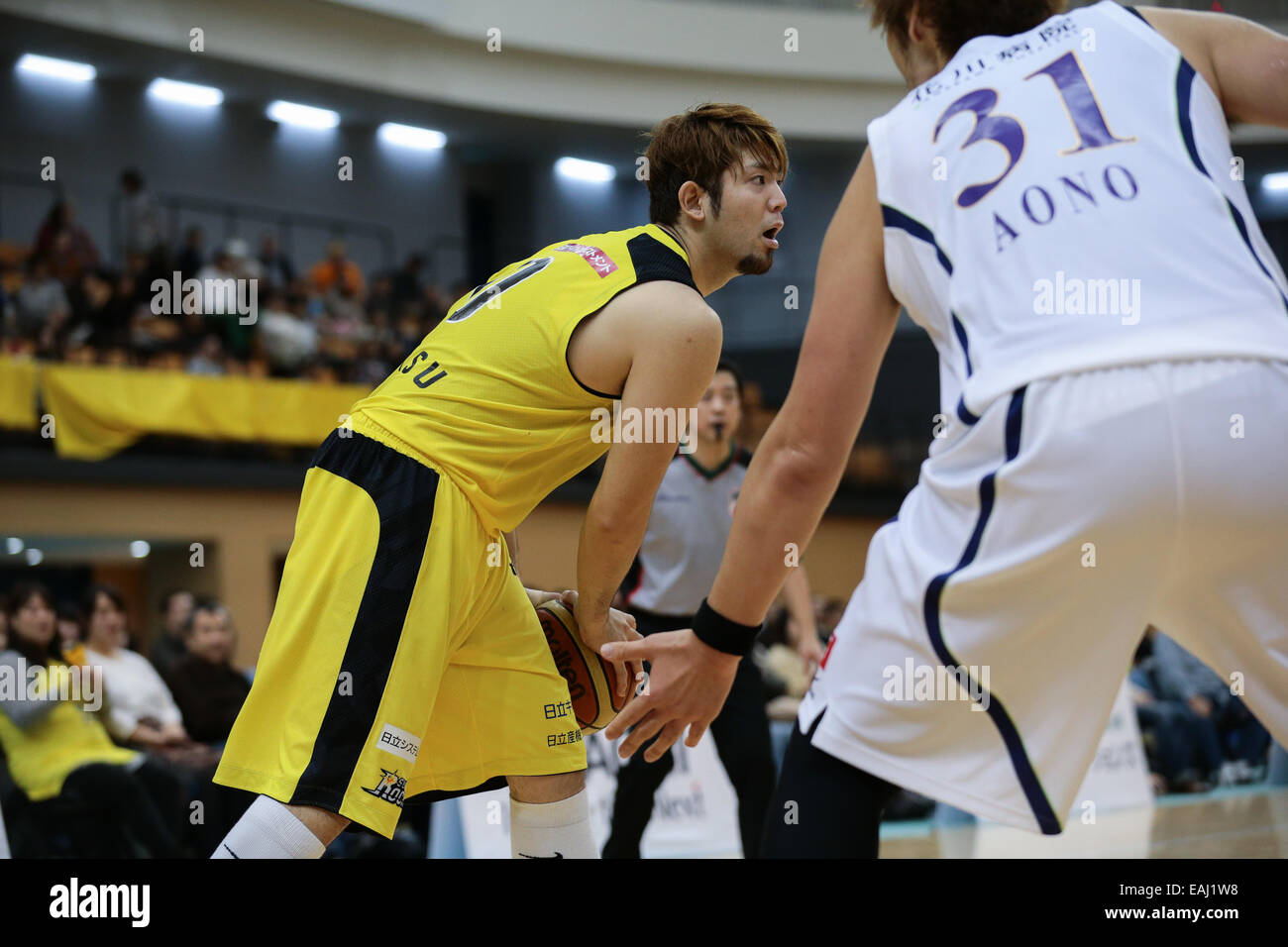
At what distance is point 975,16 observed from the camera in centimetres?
203

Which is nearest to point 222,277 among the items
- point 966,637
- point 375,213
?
point 375,213

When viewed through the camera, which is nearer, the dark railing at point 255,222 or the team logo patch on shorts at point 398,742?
the team logo patch on shorts at point 398,742

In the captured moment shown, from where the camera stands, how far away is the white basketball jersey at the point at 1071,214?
1721mm

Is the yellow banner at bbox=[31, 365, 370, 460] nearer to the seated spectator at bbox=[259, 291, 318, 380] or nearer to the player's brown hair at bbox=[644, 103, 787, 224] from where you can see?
the seated spectator at bbox=[259, 291, 318, 380]

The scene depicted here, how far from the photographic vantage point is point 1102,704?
1.74m

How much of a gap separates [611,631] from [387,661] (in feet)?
Answer: 2.18

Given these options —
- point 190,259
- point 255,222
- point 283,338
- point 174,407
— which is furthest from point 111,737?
point 255,222

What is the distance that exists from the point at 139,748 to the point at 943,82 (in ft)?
20.8

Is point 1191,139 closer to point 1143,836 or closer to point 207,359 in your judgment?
point 1143,836

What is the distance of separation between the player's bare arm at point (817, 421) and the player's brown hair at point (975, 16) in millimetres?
275

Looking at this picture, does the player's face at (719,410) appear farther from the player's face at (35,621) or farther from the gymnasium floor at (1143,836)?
the player's face at (35,621)

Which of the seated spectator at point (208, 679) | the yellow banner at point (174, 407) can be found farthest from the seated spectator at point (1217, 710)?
the seated spectator at point (208, 679)

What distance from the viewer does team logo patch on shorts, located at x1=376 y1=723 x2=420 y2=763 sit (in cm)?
261

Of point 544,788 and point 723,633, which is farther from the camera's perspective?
point 544,788
